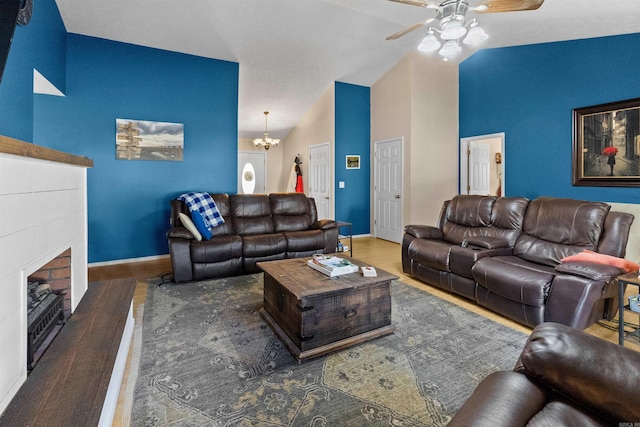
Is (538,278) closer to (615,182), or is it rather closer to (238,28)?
(615,182)

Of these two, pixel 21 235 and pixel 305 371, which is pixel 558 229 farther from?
pixel 21 235

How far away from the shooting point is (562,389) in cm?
93

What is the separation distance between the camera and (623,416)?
829 millimetres

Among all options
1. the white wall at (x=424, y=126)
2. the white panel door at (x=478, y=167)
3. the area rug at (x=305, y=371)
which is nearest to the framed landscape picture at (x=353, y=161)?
the white wall at (x=424, y=126)

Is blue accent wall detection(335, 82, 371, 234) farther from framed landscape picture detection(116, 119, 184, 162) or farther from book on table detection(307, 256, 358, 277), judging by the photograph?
book on table detection(307, 256, 358, 277)

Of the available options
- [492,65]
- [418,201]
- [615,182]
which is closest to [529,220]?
[615,182]

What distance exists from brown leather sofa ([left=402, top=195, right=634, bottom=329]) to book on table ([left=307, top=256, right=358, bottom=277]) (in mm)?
1218

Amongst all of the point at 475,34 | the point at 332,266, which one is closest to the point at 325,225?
the point at 332,266

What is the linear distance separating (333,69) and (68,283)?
507 centimetres

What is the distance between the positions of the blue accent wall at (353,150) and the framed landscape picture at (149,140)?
9.41 ft

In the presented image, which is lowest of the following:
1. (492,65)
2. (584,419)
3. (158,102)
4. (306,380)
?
(306,380)

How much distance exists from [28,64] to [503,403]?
159 inches

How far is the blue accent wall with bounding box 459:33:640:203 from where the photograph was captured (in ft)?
13.0

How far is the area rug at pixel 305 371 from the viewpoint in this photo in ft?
5.11
